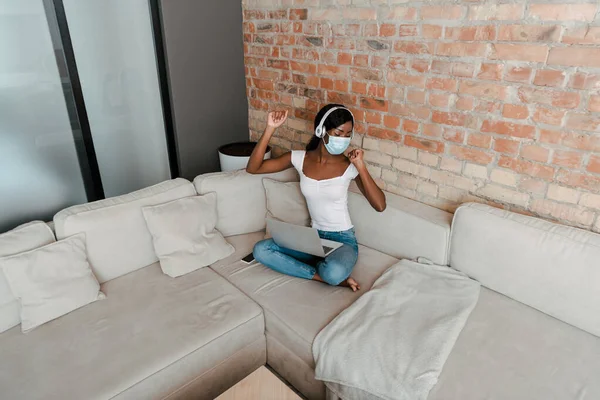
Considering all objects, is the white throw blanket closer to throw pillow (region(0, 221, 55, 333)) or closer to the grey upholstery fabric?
the grey upholstery fabric

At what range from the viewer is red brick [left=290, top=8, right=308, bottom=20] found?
7.88ft

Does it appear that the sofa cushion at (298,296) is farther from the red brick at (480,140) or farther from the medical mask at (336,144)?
the red brick at (480,140)

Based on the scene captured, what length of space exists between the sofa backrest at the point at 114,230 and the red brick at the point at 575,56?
1.87 meters

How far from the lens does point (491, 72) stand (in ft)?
5.71

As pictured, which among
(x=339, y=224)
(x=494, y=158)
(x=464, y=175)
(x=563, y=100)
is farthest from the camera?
(x=339, y=224)

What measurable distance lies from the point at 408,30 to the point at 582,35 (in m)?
0.73

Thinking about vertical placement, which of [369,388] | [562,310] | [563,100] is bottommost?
[369,388]

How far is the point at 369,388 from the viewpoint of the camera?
1.41 meters

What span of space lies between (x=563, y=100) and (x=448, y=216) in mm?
699

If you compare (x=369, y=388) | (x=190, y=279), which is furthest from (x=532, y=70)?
(x=190, y=279)

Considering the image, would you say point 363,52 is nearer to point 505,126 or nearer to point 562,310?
point 505,126

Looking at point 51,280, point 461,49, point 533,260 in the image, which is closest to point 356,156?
point 461,49

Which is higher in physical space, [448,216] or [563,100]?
[563,100]

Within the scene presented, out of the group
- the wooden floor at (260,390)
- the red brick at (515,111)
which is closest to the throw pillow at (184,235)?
the wooden floor at (260,390)
